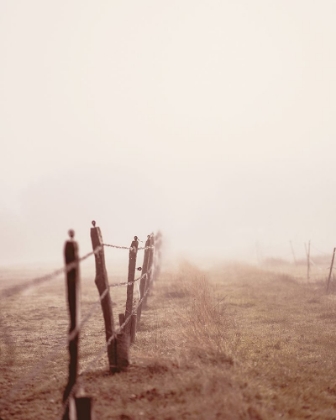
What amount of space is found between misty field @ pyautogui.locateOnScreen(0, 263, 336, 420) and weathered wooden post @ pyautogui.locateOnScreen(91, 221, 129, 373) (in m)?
0.22

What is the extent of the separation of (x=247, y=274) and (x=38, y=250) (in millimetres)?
72295

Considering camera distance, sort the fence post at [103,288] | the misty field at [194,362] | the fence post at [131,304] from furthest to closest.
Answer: the fence post at [131,304] → the fence post at [103,288] → the misty field at [194,362]

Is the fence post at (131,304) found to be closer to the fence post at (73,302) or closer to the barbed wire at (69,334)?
the barbed wire at (69,334)

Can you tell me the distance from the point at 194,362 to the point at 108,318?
1532 mm

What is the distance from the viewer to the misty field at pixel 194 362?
5891mm

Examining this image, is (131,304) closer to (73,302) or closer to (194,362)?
(194,362)

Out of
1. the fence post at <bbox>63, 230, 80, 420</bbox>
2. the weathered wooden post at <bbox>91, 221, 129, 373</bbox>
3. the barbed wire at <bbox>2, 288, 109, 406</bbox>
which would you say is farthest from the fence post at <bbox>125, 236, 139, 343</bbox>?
the fence post at <bbox>63, 230, 80, 420</bbox>

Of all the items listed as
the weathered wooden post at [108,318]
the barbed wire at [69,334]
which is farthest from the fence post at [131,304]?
the weathered wooden post at [108,318]

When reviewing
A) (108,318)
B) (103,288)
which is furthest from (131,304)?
(103,288)

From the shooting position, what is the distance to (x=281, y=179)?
417 ft

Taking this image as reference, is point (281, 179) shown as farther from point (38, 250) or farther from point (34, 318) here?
point (34, 318)

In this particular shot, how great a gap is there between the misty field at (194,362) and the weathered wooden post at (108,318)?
22cm

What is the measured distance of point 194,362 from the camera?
7.22m

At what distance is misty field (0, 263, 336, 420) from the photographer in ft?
19.3
